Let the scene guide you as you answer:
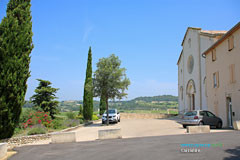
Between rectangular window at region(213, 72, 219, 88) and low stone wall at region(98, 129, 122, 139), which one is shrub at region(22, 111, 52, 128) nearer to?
low stone wall at region(98, 129, 122, 139)

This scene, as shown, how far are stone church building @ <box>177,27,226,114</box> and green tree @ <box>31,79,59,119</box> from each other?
1866cm

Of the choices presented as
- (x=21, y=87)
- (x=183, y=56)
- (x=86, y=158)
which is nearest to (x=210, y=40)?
(x=183, y=56)

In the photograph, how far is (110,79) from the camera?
25391mm

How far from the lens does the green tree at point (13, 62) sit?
11.8 metres

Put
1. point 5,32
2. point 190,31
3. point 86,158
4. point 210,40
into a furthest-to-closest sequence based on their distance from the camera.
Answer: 1. point 190,31
2. point 210,40
3. point 5,32
4. point 86,158

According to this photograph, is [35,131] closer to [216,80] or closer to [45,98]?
[45,98]

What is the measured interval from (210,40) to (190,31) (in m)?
6.30

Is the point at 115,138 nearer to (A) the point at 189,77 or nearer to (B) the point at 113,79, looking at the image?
(B) the point at 113,79

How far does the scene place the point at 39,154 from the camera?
8859 millimetres

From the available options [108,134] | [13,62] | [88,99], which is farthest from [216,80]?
[13,62]

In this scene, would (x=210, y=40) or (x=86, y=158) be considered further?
(x=210, y=40)

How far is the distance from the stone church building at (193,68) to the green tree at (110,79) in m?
11.4

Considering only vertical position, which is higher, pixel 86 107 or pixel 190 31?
pixel 190 31

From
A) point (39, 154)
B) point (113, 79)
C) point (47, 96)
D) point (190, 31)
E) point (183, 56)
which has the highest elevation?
point (190, 31)
